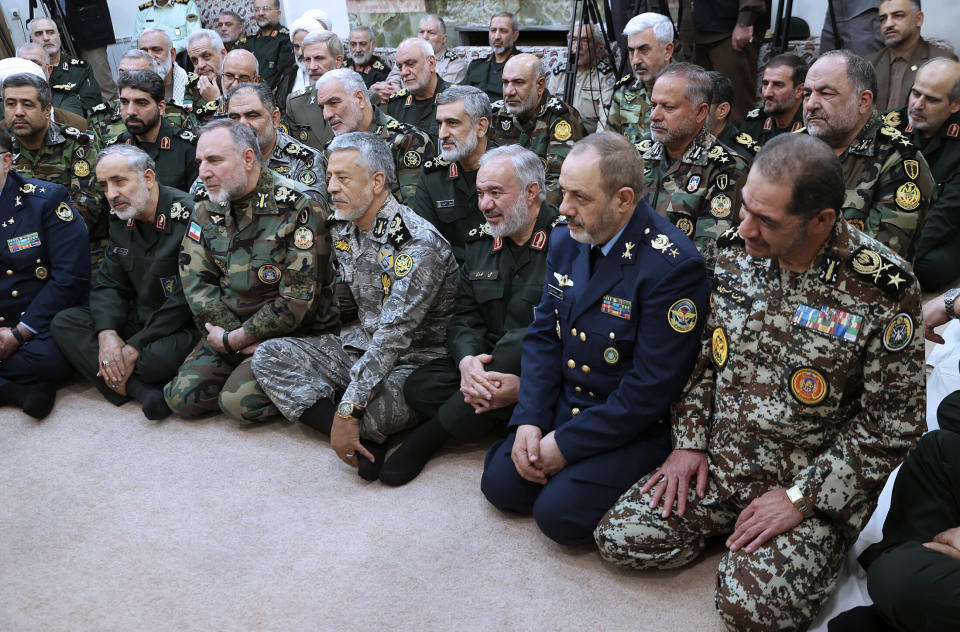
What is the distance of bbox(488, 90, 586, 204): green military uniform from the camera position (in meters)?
4.17

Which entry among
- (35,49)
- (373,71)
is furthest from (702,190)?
(35,49)

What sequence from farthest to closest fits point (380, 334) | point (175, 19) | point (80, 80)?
point (175, 19), point (80, 80), point (380, 334)

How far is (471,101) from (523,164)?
0.99 meters

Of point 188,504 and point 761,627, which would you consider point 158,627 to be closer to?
point 188,504

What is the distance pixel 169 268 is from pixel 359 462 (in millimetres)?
1388

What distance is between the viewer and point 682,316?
7.18 ft

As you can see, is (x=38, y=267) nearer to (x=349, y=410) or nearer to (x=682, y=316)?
(x=349, y=410)

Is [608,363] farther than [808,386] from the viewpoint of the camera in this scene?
Yes

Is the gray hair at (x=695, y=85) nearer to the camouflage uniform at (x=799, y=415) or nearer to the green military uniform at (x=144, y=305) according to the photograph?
the camouflage uniform at (x=799, y=415)

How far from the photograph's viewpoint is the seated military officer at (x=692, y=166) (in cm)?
310

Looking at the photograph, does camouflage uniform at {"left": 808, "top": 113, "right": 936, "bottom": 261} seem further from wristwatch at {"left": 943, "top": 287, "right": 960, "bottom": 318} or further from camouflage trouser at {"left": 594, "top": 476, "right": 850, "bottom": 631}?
camouflage trouser at {"left": 594, "top": 476, "right": 850, "bottom": 631}

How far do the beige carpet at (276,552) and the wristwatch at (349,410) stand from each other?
234mm

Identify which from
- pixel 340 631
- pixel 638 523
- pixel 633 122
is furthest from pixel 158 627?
pixel 633 122

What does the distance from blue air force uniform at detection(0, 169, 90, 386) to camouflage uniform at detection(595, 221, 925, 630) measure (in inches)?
107
